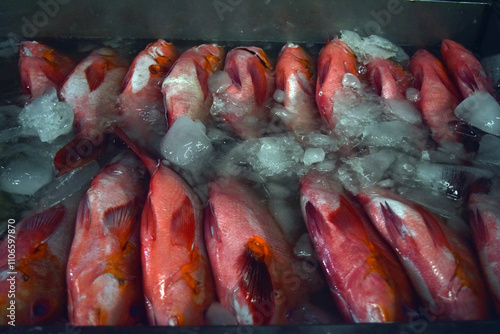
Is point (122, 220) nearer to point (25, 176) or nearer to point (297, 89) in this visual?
Result: point (25, 176)

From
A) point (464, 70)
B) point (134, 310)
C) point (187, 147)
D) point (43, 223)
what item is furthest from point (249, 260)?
point (464, 70)

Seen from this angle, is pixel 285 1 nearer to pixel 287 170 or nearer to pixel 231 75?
pixel 231 75

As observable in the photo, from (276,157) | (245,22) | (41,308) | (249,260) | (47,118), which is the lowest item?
(41,308)

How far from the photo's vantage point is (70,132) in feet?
7.76

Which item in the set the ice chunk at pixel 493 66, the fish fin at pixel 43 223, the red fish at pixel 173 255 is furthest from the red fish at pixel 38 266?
the ice chunk at pixel 493 66

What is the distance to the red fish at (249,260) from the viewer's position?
1.61 meters

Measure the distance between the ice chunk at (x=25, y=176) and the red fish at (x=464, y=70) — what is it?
254 centimetres

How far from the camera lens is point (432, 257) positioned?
5.69 feet

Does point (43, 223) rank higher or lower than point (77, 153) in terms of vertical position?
lower

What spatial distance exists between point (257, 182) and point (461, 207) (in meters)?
1.05

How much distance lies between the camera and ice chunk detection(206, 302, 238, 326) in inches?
62.0

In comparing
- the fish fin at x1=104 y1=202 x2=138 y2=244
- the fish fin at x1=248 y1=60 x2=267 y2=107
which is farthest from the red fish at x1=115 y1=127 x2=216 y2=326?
the fish fin at x1=248 y1=60 x2=267 y2=107

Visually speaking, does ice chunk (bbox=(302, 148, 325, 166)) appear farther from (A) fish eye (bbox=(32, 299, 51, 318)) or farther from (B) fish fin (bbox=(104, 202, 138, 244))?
(A) fish eye (bbox=(32, 299, 51, 318))

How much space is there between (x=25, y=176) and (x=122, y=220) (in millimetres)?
658
